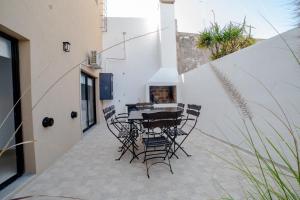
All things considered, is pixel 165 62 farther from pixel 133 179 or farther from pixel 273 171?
pixel 273 171

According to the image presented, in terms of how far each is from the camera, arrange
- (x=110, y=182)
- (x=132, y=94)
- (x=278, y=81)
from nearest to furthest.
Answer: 1. (x=110, y=182)
2. (x=278, y=81)
3. (x=132, y=94)

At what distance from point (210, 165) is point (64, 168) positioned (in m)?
2.45

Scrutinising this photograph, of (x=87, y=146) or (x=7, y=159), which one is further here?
(x=87, y=146)

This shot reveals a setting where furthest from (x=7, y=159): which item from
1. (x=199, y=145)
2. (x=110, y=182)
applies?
(x=199, y=145)

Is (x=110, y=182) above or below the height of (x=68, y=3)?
below

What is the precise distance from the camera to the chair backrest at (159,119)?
3.03 metres

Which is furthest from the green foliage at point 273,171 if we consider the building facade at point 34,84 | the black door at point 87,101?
the black door at point 87,101

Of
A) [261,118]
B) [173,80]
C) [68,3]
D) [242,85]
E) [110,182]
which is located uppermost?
[68,3]

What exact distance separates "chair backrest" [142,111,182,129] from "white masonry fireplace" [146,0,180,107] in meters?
5.56

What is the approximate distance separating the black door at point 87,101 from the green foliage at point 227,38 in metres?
4.10

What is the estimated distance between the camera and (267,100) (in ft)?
10.2

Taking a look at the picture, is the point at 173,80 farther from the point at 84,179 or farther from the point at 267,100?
the point at 84,179

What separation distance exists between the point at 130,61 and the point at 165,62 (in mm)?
1709

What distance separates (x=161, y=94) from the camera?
9.07 meters
